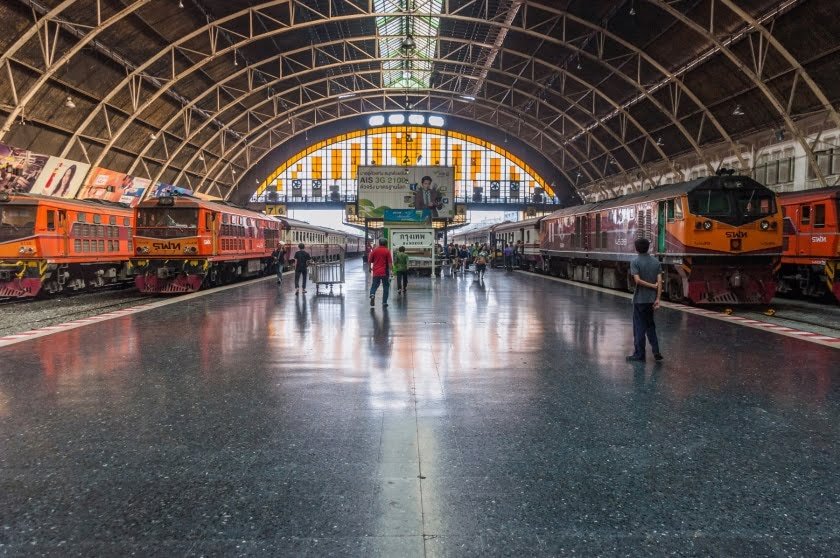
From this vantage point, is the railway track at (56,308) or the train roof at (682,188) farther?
the train roof at (682,188)

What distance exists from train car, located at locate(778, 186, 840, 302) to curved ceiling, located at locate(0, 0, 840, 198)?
8939mm

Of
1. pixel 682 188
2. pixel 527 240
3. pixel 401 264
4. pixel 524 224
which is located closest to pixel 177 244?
pixel 401 264

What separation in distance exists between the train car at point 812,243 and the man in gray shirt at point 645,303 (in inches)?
482

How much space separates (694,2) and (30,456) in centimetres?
3080

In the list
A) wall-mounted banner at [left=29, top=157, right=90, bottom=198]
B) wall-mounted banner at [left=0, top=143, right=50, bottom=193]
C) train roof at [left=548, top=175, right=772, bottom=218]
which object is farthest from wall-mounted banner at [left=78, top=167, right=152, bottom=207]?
train roof at [left=548, top=175, right=772, bottom=218]

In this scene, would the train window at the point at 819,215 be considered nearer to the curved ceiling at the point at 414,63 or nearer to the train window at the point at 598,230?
the train window at the point at 598,230

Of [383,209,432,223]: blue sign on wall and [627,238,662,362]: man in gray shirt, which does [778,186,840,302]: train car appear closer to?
[627,238,662,362]: man in gray shirt

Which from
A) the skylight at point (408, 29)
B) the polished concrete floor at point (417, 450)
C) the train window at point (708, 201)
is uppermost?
the skylight at point (408, 29)

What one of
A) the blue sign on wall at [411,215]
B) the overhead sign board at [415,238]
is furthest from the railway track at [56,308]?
the blue sign on wall at [411,215]

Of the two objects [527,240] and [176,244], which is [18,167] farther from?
[527,240]

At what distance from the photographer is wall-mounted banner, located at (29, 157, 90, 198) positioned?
3122 cm

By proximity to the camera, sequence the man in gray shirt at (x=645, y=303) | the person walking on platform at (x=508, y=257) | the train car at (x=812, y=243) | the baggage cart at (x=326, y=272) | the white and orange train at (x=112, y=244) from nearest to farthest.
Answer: the man in gray shirt at (x=645, y=303), the train car at (x=812, y=243), the white and orange train at (x=112, y=244), the baggage cart at (x=326, y=272), the person walking on platform at (x=508, y=257)

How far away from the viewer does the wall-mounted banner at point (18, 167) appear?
28.4 m

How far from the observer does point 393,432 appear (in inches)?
214
